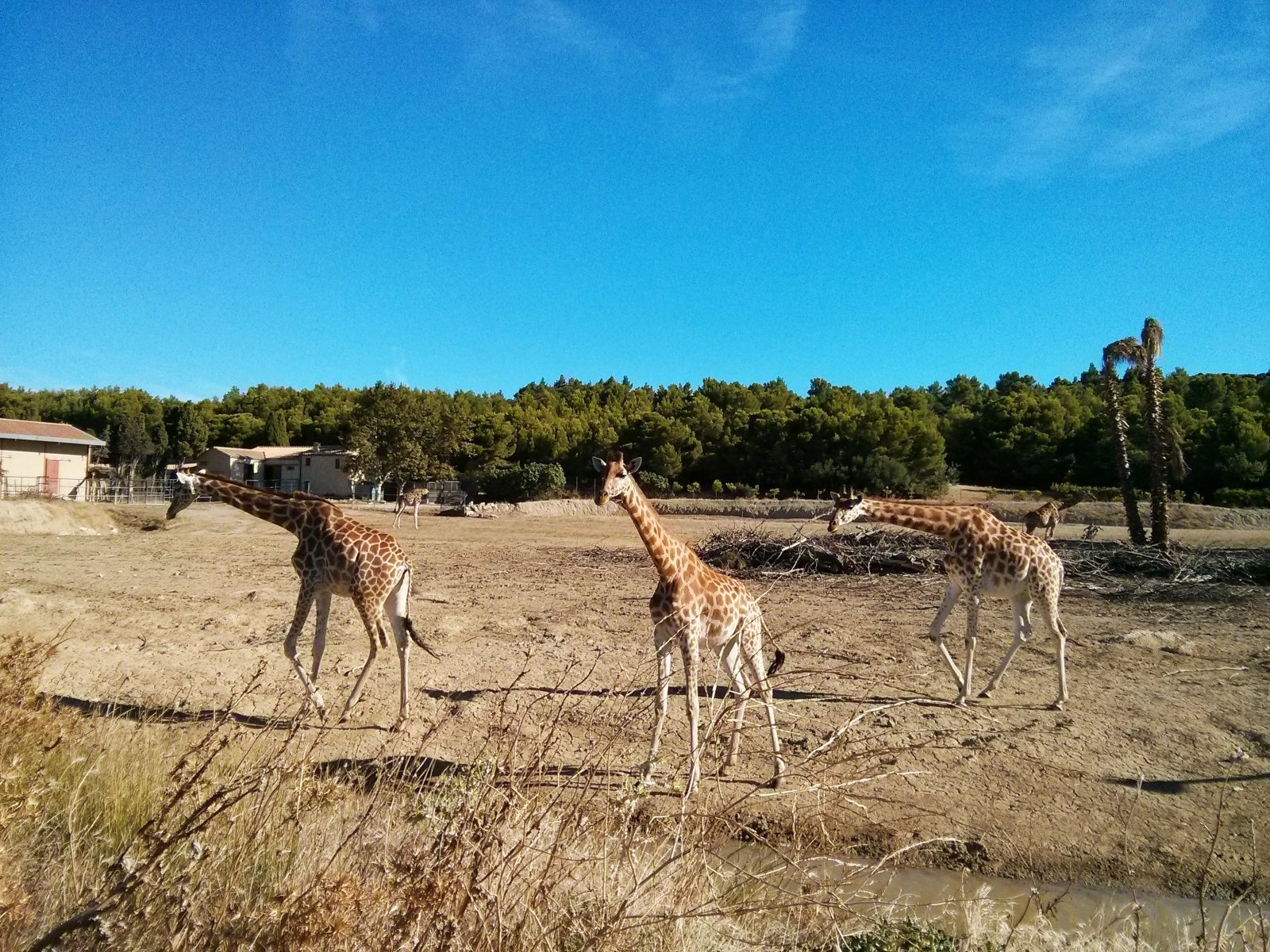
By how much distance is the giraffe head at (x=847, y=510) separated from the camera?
839 cm

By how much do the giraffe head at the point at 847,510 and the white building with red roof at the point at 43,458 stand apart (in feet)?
160

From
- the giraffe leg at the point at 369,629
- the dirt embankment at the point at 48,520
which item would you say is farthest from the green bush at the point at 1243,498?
the dirt embankment at the point at 48,520

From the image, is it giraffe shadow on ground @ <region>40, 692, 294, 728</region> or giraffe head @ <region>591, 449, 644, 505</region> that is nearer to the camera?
giraffe head @ <region>591, 449, 644, 505</region>

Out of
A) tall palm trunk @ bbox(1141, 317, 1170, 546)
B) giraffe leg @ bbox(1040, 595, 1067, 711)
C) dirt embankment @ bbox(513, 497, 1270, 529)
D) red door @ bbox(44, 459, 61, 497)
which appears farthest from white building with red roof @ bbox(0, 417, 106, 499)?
tall palm trunk @ bbox(1141, 317, 1170, 546)

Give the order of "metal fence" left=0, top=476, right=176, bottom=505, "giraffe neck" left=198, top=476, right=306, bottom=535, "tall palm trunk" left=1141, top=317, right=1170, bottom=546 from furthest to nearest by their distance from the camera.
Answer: "metal fence" left=0, top=476, right=176, bottom=505 → "tall palm trunk" left=1141, top=317, right=1170, bottom=546 → "giraffe neck" left=198, top=476, right=306, bottom=535

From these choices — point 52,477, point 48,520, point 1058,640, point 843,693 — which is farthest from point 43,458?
point 1058,640

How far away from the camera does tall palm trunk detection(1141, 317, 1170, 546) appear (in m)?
22.1

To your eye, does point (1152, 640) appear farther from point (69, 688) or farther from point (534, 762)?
point (69, 688)

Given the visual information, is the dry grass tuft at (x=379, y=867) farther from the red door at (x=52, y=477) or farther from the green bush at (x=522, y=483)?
the red door at (x=52, y=477)

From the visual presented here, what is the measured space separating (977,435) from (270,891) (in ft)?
221

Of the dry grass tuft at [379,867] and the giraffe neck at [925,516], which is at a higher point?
the giraffe neck at [925,516]

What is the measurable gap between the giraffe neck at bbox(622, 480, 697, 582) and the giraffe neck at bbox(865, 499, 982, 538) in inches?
132

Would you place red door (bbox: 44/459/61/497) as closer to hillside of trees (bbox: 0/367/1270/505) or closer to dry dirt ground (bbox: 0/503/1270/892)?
hillside of trees (bbox: 0/367/1270/505)

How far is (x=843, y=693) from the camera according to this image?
894 cm
